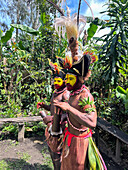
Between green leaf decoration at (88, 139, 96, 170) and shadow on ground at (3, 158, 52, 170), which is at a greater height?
green leaf decoration at (88, 139, 96, 170)

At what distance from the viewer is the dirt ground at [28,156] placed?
2348 millimetres

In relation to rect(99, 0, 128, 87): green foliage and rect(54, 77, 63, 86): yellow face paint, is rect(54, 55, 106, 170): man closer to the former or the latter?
rect(54, 77, 63, 86): yellow face paint

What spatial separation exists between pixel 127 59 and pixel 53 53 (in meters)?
2.55

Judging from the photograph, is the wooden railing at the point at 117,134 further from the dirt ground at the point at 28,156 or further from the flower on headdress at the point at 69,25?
the flower on headdress at the point at 69,25

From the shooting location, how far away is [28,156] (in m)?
2.68

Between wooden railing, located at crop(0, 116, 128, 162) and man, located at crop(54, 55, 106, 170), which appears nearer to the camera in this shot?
man, located at crop(54, 55, 106, 170)

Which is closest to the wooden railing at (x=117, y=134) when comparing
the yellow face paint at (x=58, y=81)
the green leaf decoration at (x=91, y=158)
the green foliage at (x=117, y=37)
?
the green foliage at (x=117, y=37)

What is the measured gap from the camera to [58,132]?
157 cm

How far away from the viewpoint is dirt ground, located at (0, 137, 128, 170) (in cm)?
235

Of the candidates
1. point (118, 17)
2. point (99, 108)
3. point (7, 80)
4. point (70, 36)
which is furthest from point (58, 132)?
point (7, 80)

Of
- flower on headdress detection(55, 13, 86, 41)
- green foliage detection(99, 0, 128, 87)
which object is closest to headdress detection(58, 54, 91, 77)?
flower on headdress detection(55, 13, 86, 41)

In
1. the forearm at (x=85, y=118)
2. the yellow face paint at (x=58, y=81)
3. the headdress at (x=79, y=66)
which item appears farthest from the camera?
A: the yellow face paint at (x=58, y=81)

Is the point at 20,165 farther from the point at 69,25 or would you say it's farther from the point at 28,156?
the point at 69,25

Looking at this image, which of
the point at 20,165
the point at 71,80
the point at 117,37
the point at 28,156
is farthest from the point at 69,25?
the point at 28,156
